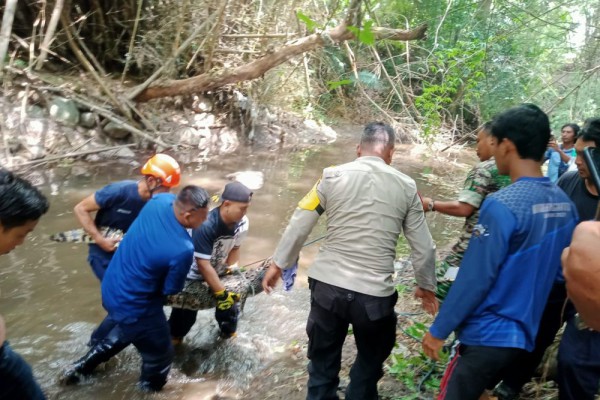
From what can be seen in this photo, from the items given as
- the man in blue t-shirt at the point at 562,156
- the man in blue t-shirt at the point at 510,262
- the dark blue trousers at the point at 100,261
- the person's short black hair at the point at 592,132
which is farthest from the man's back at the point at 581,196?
the dark blue trousers at the point at 100,261

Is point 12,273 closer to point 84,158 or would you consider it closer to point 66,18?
point 84,158

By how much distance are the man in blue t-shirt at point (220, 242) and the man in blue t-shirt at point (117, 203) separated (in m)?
0.46

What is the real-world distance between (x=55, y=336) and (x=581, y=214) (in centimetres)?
417

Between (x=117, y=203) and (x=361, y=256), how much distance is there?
203 centimetres

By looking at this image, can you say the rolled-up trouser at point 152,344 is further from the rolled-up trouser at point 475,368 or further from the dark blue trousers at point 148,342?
the rolled-up trouser at point 475,368

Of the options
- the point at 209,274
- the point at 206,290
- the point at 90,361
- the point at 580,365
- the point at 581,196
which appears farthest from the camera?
the point at 206,290

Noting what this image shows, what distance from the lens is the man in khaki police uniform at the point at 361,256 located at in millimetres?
2465

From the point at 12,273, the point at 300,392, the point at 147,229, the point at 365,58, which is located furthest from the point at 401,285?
the point at 365,58

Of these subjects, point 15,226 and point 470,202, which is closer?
point 15,226

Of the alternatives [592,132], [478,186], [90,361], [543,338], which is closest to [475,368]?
[543,338]

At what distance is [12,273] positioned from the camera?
4652 mm

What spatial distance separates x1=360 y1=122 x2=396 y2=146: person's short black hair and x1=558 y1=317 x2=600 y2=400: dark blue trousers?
140 centimetres

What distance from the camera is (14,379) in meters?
1.81

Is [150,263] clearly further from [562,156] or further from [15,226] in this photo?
[562,156]
